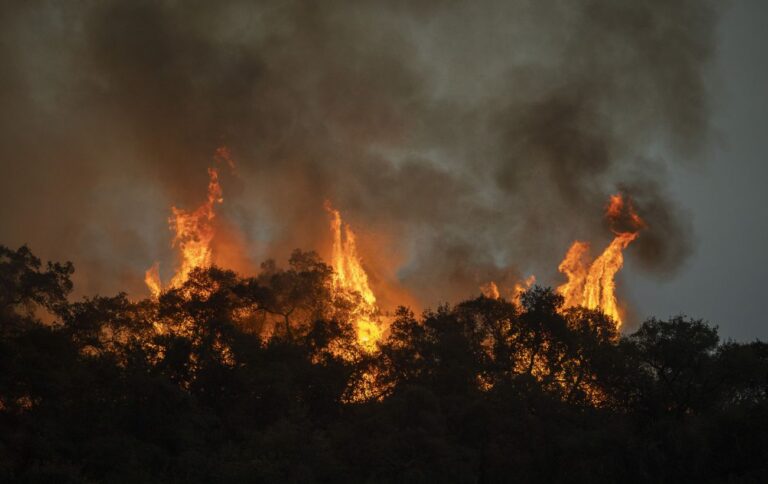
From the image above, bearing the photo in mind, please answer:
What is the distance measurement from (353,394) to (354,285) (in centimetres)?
3209

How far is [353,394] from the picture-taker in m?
57.2

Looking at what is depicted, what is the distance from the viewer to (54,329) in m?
51.5

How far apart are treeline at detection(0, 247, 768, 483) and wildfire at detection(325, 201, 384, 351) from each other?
4879 millimetres

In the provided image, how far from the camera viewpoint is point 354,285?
8869 centimetres

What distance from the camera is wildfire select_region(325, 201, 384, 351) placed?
2827 inches

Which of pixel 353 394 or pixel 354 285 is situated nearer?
pixel 353 394

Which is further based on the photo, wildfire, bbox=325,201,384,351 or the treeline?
wildfire, bbox=325,201,384,351

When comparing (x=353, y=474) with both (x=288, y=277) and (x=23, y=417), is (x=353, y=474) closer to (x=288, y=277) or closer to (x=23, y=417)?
(x=23, y=417)

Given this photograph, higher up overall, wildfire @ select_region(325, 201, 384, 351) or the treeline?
wildfire @ select_region(325, 201, 384, 351)

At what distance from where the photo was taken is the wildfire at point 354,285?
71812 mm

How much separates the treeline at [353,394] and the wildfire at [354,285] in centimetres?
488

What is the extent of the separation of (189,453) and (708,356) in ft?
114

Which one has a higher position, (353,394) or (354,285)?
(354,285)

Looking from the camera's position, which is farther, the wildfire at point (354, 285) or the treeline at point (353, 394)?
the wildfire at point (354, 285)
